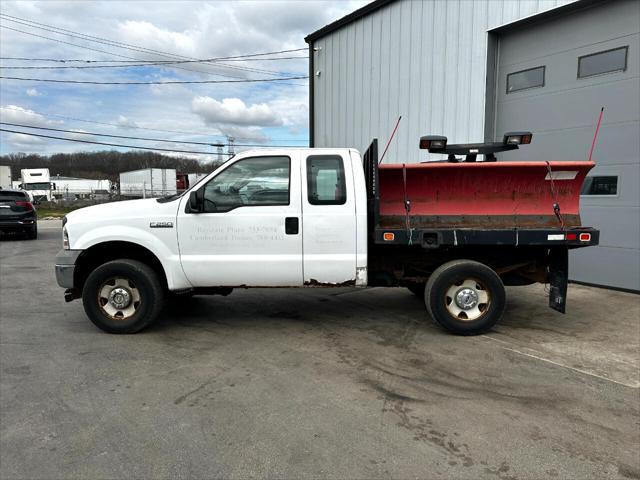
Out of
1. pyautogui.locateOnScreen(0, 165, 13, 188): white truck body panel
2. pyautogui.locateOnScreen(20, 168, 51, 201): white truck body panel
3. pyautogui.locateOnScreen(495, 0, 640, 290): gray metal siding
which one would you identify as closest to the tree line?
pyautogui.locateOnScreen(20, 168, 51, 201): white truck body panel

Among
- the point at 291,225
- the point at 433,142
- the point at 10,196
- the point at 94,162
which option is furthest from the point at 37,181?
the point at 433,142

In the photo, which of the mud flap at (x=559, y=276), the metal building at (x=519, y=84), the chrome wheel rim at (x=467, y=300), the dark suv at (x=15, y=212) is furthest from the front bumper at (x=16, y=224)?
the mud flap at (x=559, y=276)

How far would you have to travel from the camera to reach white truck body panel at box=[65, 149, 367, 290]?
5168 millimetres

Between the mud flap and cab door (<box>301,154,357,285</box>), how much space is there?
233cm

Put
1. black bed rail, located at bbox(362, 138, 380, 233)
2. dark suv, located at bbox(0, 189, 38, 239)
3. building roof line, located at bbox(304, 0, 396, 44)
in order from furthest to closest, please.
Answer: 1. dark suv, located at bbox(0, 189, 38, 239)
2. building roof line, located at bbox(304, 0, 396, 44)
3. black bed rail, located at bbox(362, 138, 380, 233)

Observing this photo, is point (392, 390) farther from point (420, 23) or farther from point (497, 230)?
point (420, 23)

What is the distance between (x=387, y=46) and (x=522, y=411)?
9760 mm

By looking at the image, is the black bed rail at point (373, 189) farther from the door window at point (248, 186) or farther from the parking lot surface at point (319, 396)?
the parking lot surface at point (319, 396)

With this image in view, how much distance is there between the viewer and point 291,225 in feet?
16.9

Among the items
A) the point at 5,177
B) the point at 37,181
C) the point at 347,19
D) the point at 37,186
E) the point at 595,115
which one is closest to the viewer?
the point at 595,115

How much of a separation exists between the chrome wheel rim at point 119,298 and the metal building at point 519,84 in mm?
7195

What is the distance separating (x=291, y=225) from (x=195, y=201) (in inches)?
41.9

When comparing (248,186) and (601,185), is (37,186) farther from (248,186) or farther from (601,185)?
(601,185)

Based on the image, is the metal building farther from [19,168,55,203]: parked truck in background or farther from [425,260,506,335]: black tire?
[19,168,55,203]: parked truck in background
